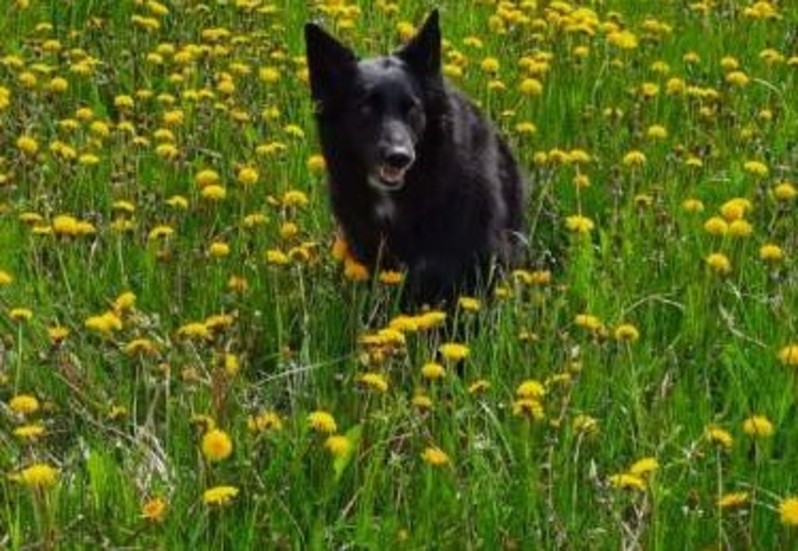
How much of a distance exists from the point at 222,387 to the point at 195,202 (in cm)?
162

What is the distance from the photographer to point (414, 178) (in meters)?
4.47

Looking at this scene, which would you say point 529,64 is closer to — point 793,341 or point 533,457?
point 793,341

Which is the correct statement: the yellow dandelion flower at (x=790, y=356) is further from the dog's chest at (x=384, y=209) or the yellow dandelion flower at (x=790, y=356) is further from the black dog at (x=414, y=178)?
the dog's chest at (x=384, y=209)

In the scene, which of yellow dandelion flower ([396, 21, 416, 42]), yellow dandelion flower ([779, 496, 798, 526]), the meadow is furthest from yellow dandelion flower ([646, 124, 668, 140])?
yellow dandelion flower ([779, 496, 798, 526])

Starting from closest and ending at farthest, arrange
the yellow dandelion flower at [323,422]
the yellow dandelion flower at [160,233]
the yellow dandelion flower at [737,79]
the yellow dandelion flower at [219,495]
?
1. the yellow dandelion flower at [219,495]
2. the yellow dandelion flower at [323,422]
3. the yellow dandelion flower at [160,233]
4. the yellow dandelion flower at [737,79]

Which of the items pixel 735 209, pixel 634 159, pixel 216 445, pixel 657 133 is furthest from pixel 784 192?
pixel 216 445

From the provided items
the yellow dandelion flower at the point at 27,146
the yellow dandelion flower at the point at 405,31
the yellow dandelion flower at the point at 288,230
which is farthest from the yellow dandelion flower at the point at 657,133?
the yellow dandelion flower at the point at 27,146

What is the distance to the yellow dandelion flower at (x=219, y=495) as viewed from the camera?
8.91 ft

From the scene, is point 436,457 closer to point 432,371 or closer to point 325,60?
point 432,371

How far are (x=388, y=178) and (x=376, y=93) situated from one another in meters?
0.25

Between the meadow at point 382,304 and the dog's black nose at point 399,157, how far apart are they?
34cm

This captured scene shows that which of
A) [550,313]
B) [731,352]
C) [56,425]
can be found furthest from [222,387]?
[731,352]

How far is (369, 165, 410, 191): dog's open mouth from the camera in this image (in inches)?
169

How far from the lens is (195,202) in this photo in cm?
475
